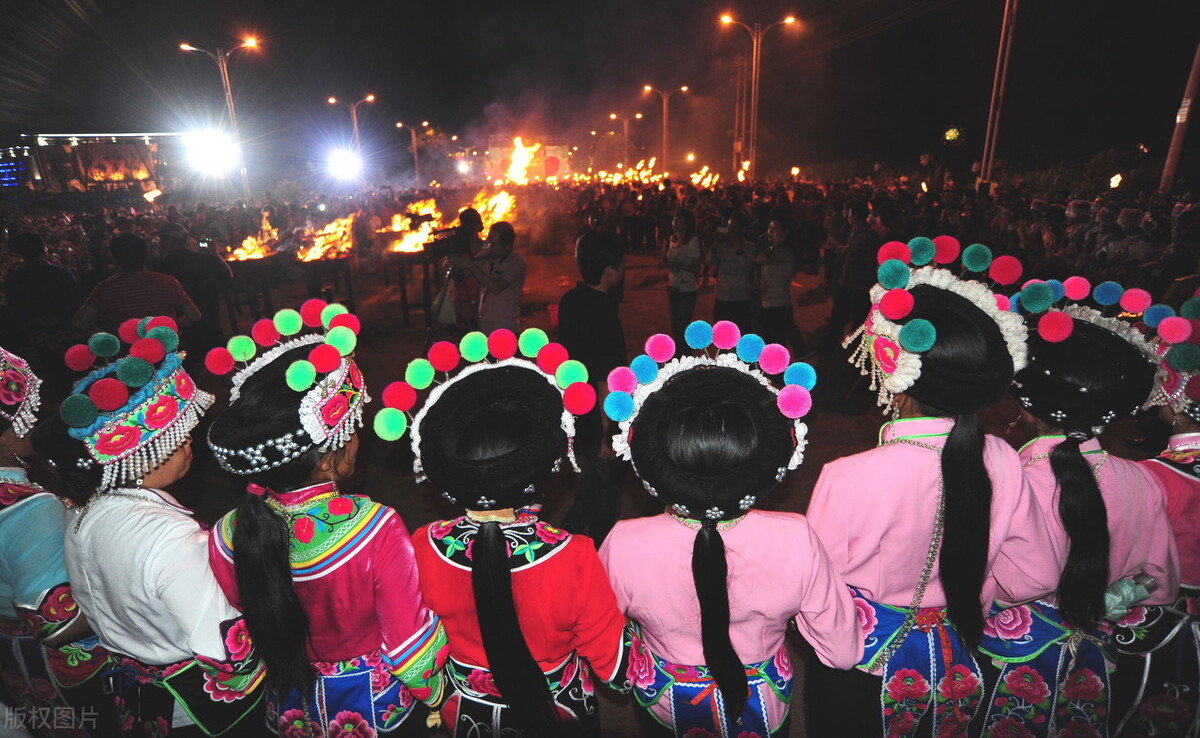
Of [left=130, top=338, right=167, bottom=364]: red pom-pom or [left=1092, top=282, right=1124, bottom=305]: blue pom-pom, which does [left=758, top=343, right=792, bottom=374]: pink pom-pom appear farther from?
[left=130, top=338, right=167, bottom=364]: red pom-pom


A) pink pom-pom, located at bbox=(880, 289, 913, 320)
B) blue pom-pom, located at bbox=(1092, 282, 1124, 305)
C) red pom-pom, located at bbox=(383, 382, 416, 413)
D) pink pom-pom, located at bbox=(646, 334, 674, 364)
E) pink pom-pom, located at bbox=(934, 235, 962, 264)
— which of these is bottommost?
red pom-pom, located at bbox=(383, 382, 416, 413)

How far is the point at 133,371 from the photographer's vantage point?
80.2 inches

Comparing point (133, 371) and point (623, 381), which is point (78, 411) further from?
point (623, 381)

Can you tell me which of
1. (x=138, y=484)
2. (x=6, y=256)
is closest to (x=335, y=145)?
(x=6, y=256)

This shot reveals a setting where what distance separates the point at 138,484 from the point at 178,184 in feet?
127

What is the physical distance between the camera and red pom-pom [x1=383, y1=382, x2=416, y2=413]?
2055mm

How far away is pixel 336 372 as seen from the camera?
2.14m

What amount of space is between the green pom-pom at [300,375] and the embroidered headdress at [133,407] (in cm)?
53

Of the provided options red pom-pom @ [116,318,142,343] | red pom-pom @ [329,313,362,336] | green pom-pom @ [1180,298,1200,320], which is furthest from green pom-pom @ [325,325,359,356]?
green pom-pom @ [1180,298,1200,320]

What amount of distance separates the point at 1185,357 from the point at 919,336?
123 cm

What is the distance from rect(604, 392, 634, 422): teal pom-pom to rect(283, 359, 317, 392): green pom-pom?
91cm

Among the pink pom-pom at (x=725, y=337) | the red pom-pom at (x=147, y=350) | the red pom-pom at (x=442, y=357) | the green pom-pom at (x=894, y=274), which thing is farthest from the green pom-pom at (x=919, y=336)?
the red pom-pom at (x=147, y=350)

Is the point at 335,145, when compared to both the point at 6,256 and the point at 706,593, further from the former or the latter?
the point at 706,593

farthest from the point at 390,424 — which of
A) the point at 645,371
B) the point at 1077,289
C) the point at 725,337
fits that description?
the point at 1077,289
